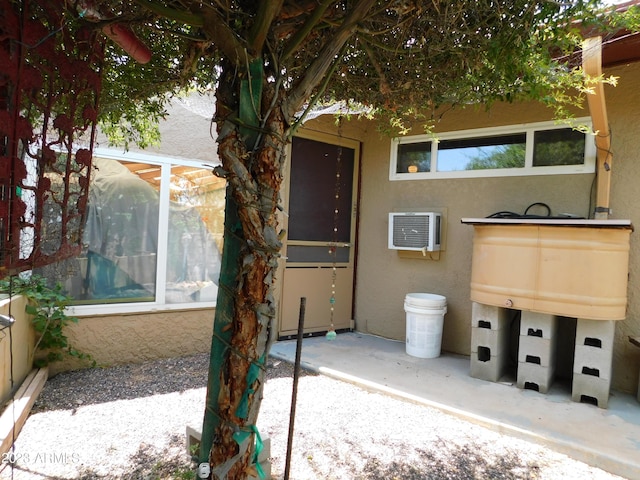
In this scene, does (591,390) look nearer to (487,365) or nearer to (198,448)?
(487,365)

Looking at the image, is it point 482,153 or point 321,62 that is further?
point 482,153

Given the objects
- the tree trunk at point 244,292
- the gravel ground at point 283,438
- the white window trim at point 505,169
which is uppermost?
the white window trim at point 505,169

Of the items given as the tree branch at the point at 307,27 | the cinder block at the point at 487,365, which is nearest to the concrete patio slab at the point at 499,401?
the cinder block at the point at 487,365

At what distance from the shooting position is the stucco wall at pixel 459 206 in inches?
146

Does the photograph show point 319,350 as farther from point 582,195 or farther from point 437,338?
point 582,195

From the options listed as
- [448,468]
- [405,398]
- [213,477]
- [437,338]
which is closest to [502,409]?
[405,398]

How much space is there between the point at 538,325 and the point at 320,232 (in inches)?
109

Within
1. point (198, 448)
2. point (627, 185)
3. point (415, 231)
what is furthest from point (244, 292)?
point (627, 185)

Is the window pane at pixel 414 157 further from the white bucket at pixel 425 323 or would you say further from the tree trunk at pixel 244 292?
the tree trunk at pixel 244 292

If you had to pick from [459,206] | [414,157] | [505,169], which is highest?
[414,157]

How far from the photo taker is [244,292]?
1.30 m

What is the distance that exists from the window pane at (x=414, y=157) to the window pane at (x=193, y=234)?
225 cm

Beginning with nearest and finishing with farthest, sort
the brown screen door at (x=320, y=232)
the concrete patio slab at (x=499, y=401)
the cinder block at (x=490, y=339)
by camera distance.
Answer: the concrete patio slab at (x=499, y=401)
the cinder block at (x=490, y=339)
the brown screen door at (x=320, y=232)

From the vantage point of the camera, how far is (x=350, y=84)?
2.16m
